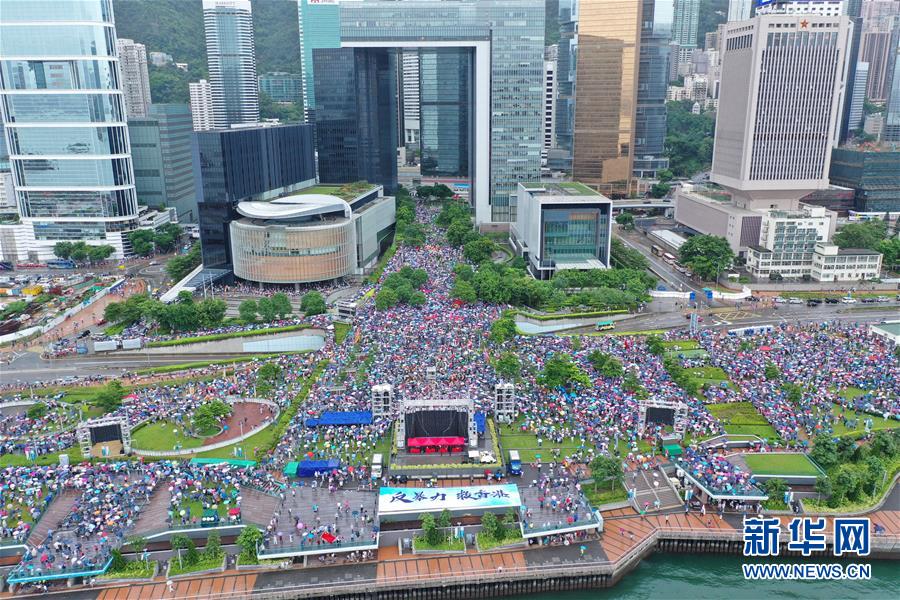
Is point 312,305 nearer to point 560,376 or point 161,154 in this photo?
point 560,376

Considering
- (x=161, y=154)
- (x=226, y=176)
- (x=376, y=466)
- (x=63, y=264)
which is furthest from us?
(x=161, y=154)

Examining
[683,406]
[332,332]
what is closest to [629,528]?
[683,406]

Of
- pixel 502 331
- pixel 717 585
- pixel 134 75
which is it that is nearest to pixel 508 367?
pixel 502 331

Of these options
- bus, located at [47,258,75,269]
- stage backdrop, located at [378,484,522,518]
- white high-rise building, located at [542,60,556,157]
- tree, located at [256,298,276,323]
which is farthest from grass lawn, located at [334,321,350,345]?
white high-rise building, located at [542,60,556,157]

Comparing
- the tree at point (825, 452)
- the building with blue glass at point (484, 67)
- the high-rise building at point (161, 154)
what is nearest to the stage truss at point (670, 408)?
the tree at point (825, 452)

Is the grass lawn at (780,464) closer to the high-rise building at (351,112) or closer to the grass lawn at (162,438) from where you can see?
the grass lawn at (162,438)

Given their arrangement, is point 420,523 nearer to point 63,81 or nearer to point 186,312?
point 186,312
